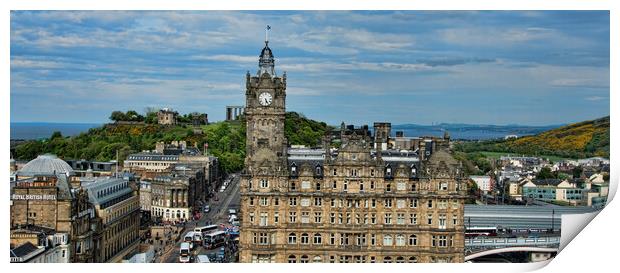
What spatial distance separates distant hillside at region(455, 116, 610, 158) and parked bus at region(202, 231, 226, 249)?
4061 centimetres

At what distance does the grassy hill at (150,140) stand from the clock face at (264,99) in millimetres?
33308

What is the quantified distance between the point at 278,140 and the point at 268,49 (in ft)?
19.0

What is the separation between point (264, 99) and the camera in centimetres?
5038

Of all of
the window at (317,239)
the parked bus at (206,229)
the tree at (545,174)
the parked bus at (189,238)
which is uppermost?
the tree at (545,174)

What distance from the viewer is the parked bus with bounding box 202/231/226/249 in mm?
50469

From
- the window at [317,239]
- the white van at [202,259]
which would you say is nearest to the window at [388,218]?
the window at [317,239]

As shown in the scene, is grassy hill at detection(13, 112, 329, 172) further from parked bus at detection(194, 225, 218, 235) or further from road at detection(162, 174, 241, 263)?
parked bus at detection(194, 225, 218, 235)

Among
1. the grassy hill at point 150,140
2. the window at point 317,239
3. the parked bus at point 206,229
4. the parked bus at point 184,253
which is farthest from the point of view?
the grassy hill at point 150,140

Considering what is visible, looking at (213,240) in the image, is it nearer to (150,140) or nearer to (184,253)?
(184,253)

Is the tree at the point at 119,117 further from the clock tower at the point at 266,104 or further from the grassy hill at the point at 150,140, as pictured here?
the clock tower at the point at 266,104

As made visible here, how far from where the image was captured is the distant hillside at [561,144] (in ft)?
274

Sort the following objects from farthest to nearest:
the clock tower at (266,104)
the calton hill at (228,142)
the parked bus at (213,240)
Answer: the calton hill at (228,142)
the parked bus at (213,240)
the clock tower at (266,104)
